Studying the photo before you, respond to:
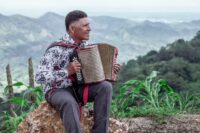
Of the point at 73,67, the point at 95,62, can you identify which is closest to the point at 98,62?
the point at 95,62

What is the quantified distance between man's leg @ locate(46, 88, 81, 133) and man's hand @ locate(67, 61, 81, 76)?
23 cm

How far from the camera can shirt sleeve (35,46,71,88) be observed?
403 centimetres

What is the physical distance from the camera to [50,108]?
4.44 m

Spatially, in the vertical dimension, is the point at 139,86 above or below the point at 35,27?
above

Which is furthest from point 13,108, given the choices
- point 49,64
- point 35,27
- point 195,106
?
point 35,27

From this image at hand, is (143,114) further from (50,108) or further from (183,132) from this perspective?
(50,108)

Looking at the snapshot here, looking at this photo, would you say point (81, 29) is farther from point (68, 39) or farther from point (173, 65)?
point (173, 65)

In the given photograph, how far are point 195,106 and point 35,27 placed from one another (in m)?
186

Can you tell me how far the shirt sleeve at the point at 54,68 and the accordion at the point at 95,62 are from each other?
0.10m

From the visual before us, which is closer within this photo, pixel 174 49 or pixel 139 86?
pixel 139 86

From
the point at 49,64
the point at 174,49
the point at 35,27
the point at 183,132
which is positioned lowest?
the point at 35,27

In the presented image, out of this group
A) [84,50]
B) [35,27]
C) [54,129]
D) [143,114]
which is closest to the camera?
[84,50]

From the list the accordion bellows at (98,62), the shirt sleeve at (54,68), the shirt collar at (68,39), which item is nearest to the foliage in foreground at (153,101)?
the accordion bellows at (98,62)

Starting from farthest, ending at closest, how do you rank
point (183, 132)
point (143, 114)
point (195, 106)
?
point (195, 106), point (143, 114), point (183, 132)
